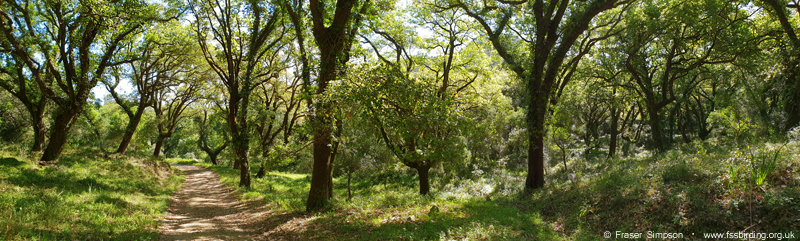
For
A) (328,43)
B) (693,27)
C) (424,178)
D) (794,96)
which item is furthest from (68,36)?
(794,96)

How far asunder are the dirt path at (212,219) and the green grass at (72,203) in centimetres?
44

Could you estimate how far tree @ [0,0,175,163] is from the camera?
11.6 m

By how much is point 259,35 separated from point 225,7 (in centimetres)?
196

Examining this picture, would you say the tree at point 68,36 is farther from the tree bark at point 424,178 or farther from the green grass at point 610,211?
the tree bark at point 424,178

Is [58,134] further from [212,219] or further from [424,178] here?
[424,178]

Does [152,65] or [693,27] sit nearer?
[693,27]

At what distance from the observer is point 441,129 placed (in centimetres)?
821

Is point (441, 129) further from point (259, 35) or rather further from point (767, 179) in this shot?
point (259, 35)

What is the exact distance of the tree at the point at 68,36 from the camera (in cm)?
1159

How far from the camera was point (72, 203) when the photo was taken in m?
8.50

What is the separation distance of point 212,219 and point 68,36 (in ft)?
30.1

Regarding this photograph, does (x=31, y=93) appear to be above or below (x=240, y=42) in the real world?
below

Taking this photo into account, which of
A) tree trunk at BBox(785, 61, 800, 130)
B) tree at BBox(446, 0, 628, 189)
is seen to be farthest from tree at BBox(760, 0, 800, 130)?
tree at BBox(446, 0, 628, 189)

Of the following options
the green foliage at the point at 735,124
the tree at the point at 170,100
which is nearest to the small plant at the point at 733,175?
the green foliage at the point at 735,124
